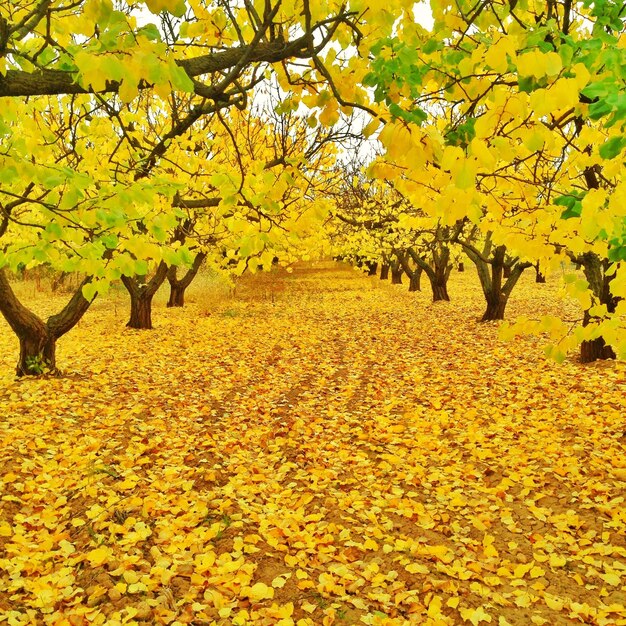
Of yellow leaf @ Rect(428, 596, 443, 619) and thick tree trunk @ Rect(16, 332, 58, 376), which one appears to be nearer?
yellow leaf @ Rect(428, 596, 443, 619)

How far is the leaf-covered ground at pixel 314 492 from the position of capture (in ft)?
12.0

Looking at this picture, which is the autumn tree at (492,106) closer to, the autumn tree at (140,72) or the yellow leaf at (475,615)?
the autumn tree at (140,72)

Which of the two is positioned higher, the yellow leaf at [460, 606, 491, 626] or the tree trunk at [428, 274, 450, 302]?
the tree trunk at [428, 274, 450, 302]

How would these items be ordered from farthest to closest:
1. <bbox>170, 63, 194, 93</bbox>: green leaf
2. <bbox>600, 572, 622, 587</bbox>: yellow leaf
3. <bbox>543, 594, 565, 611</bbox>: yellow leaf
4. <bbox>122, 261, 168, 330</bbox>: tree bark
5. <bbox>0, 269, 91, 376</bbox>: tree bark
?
<bbox>122, 261, 168, 330</bbox>: tree bark, <bbox>0, 269, 91, 376</bbox>: tree bark, <bbox>600, 572, 622, 587</bbox>: yellow leaf, <bbox>543, 594, 565, 611</bbox>: yellow leaf, <bbox>170, 63, 194, 93</bbox>: green leaf

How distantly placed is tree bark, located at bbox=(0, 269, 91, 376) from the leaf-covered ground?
458 mm

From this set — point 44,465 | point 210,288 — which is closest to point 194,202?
point 44,465

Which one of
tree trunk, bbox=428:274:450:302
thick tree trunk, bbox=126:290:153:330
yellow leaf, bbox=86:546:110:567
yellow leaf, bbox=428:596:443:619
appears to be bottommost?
yellow leaf, bbox=428:596:443:619

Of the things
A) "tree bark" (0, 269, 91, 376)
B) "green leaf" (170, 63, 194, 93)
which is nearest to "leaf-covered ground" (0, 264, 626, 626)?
"tree bark" (0, 269, 91, 376)

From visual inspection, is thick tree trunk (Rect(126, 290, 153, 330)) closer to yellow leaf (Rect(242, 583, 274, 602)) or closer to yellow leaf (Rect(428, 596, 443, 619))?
yellow leaf (Rect(242, 583, 274, 602))

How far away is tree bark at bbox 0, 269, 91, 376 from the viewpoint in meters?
8.62

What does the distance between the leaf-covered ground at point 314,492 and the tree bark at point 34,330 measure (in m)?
0.46

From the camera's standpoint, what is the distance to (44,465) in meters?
5.57

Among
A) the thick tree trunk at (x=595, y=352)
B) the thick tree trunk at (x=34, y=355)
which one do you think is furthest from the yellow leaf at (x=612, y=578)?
the thick tree trunk at (x=34, y=355)

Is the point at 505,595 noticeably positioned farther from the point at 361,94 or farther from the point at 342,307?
the point at 342,307
